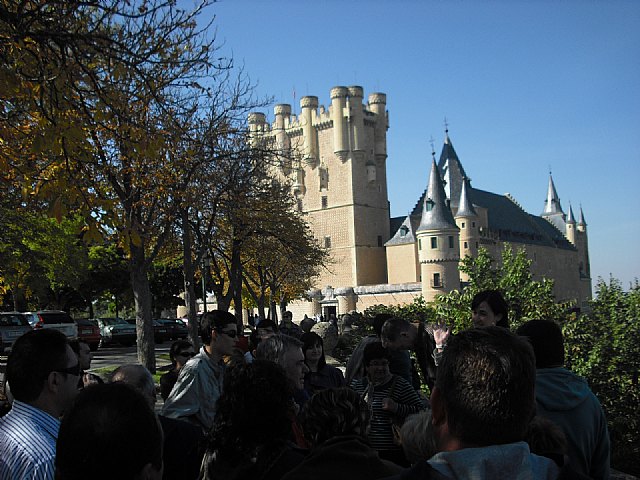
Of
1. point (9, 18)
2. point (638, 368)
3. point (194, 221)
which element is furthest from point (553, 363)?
point (194, 221)

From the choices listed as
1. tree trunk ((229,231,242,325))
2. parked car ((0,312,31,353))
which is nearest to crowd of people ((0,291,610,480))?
tree trunk ((229,231,242,325))

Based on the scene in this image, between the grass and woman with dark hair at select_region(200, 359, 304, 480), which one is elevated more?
woman with dark hair at select_region(200, 359, 304, 480)

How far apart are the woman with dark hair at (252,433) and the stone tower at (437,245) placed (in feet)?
198

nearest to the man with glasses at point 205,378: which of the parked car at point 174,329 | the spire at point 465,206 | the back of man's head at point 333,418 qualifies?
the back of man's head at point 333,418

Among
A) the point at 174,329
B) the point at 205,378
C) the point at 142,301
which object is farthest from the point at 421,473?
the point at 174,329

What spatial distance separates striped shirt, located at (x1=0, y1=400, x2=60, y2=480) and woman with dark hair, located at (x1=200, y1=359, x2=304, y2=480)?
685 millimetres

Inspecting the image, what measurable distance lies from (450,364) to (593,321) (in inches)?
432

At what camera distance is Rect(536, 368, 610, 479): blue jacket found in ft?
10.9

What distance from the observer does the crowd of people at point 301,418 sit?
5.92 feet

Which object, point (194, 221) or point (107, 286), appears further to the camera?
point (107, 286)

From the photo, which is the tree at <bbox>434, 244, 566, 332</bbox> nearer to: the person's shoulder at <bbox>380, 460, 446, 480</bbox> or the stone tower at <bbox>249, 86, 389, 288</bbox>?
the person's shoulder at <bbox>380, 460, 446, 480</bbox>

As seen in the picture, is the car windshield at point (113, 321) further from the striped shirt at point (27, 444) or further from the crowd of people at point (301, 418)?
the striped shirt at point (27, 444)

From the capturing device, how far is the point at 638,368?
10.6 m

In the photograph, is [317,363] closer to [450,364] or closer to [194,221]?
[450,364]
